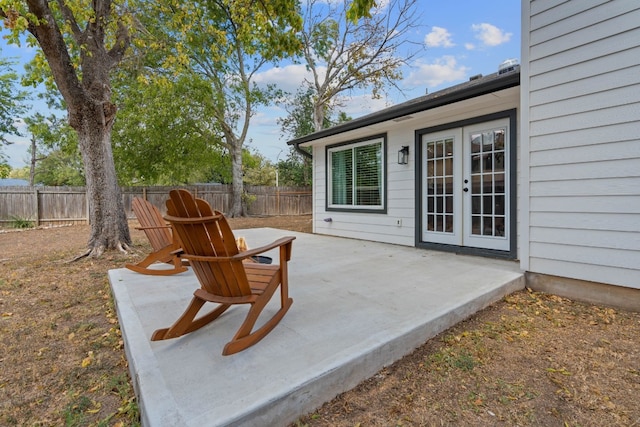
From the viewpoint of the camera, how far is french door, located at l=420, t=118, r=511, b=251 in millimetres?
4262

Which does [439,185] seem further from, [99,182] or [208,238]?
[99,182]

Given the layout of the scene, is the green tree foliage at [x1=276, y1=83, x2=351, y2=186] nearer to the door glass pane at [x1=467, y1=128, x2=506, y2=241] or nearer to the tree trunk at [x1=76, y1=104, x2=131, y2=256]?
the tree trunk at [x1=76, y1=104, x2=131, y2=256]

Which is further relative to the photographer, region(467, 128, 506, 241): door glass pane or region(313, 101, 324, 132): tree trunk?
region(313, 101, 324, 132): tree trunk

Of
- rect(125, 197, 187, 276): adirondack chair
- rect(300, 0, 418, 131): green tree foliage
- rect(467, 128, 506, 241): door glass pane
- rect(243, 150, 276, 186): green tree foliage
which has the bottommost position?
rect(125, 197, 187, 276): adirondack chair

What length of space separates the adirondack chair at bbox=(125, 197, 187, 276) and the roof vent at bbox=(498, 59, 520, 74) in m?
5.14

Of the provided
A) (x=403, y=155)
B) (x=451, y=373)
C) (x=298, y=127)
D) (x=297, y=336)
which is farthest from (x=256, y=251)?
(x=298, y=127)

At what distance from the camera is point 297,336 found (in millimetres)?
2082

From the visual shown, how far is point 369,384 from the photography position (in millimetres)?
1834

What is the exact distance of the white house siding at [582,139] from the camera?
2764 mm

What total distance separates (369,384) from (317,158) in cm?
613

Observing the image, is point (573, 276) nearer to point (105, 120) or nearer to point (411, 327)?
point (411, 327)

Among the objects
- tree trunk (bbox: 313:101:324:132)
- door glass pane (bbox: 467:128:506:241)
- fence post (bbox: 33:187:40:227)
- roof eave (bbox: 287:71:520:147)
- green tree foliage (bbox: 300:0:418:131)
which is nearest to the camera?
roof eave (bbox: 287:71:520:147)

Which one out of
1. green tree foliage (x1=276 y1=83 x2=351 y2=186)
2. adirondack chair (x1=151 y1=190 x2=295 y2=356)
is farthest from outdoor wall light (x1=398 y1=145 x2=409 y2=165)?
green tree foliage (x1=276 y1=83 x2=351 y2=186)

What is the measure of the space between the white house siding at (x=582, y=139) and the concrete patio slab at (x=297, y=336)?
632mm
